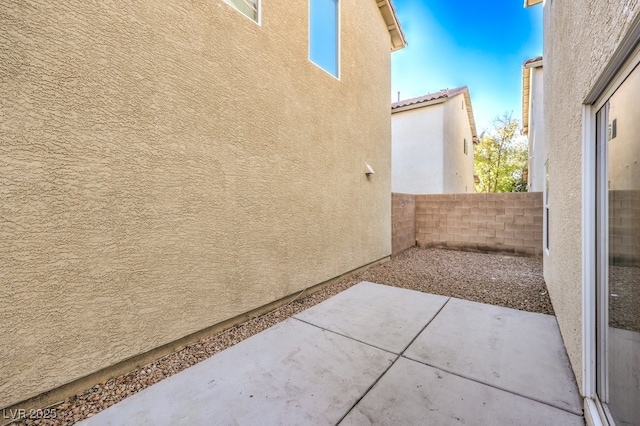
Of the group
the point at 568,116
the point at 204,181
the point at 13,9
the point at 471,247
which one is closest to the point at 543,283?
the point at 471,247

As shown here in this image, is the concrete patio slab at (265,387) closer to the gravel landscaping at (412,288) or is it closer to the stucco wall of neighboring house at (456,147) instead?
the gravel landscaping at (412,288)

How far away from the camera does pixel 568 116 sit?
2.72 metres

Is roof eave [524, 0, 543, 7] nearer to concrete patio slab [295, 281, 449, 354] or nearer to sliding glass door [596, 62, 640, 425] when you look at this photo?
sliding glass door [596, 62, 640, 425]

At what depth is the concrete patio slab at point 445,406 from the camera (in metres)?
2.12

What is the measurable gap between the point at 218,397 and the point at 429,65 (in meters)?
17.0

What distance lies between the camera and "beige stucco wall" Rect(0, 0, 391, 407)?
2133mm

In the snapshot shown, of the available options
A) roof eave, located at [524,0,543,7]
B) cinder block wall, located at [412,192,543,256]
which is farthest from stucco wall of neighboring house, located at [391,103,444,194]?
roof eave, located at [524,0,543,7]

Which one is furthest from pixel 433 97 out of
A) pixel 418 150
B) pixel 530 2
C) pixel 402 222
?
pixel 402 222

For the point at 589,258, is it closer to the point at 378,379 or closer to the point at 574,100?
the point at 574,100

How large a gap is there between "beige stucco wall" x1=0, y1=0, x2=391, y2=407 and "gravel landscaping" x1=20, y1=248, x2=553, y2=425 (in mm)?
237

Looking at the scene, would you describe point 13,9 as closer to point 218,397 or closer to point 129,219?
point 129,219

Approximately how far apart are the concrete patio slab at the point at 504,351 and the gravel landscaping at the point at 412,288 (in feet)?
2.60

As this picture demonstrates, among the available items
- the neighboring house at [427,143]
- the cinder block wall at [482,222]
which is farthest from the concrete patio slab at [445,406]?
the neighboring house at [427,143]

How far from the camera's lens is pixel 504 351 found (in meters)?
3.07
